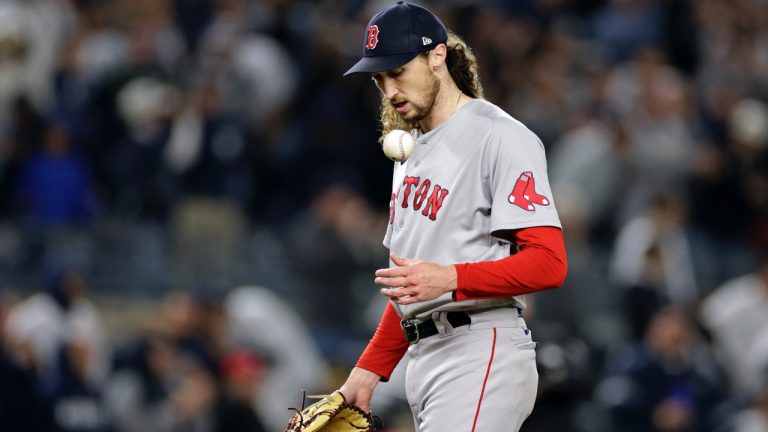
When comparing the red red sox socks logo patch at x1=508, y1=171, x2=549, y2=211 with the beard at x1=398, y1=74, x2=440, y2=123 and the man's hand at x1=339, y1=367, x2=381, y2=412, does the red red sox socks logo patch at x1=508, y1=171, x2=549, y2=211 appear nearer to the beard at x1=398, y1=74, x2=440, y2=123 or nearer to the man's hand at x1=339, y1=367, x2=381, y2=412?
the beard at x1=398, y1=74, x2=440, y2=123

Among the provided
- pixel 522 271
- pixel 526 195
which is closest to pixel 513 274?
pixel 522 271

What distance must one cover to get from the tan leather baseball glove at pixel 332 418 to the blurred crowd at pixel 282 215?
10.7 feet

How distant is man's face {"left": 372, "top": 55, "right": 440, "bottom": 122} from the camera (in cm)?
377

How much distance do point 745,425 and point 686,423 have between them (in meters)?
0.40

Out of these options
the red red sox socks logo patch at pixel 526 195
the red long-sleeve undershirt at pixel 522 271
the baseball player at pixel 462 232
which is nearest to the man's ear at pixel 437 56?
the baseball player at pixel 462 232

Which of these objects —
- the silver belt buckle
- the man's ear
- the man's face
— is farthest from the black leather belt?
the man's ear

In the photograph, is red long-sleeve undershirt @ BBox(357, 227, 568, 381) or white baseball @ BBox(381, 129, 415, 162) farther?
white baseball @ BBox(381, 129, 415, 162)

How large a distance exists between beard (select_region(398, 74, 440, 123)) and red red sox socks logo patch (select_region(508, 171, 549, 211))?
378 millimetres

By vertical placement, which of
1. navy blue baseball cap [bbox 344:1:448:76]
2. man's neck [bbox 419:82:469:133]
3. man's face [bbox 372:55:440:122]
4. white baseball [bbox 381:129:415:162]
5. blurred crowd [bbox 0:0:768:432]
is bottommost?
blurred crowd [bbox 0:0:768:432]

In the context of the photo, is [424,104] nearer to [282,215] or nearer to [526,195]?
[526,195]

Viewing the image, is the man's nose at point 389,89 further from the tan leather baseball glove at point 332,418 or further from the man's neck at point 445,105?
the tan leather baseball glove at point 332,418

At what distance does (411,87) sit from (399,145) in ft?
0.57

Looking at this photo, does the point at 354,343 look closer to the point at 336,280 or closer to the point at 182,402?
the point at 336,280

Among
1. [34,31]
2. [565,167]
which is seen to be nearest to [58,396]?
[34,31]
